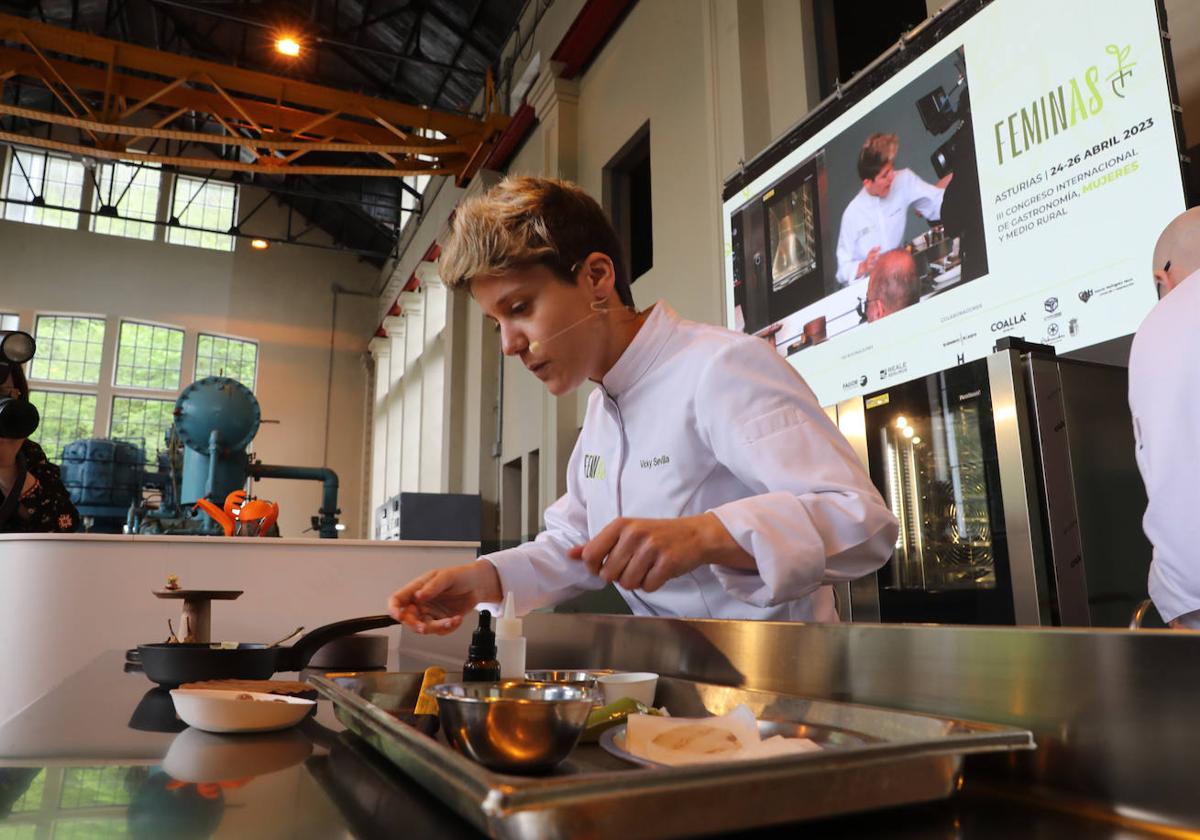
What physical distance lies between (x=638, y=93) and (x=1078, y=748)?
4.77 m

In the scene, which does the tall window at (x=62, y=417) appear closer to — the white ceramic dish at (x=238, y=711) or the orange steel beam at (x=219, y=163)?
the orange steel beam at (x=219, y=163)

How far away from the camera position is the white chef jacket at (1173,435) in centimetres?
147

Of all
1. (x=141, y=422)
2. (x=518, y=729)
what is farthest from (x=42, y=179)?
(x=518, y=729)

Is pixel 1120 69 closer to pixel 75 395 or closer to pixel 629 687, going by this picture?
pixel 629 687

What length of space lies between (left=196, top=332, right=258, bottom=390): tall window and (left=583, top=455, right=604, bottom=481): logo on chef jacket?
1138 cm

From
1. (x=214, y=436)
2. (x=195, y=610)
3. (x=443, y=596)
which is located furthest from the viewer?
(x=214, y=436)

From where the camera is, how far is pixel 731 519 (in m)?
0.93

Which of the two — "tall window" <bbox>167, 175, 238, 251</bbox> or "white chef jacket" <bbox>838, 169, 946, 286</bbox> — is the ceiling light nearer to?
"white chef jacket" <bbox>838, 169, 946, 286</bbox>

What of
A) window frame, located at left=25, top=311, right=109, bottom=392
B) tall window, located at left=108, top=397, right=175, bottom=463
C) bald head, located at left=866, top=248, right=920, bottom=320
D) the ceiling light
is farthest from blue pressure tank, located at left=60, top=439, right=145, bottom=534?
bald head, located at left=866, top=248, right=920, bottom=320

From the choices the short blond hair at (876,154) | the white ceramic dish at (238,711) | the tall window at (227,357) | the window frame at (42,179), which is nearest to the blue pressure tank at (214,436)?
the short blond hair at (876,154)

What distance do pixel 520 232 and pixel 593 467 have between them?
428mm

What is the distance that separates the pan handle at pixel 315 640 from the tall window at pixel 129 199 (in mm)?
12003

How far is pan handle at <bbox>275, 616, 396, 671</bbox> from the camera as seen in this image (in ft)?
3.84

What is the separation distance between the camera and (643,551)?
87 cm
